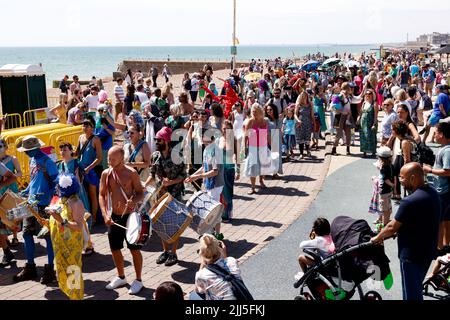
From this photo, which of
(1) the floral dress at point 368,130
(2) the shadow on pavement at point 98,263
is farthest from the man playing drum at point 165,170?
(1) the floral dress at point 368,130

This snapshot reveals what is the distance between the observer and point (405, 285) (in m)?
5.35

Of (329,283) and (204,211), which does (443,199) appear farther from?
(204,211)

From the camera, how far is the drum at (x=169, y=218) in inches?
284

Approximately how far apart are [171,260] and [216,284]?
111 inches

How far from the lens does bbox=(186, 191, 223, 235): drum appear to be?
739cm

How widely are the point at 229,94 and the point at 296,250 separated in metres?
8.54

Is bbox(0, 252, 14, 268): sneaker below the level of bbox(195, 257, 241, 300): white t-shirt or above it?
below

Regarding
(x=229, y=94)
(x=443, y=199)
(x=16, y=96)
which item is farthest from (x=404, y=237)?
(x=16, y=96)

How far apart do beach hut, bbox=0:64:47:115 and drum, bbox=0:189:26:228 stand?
10988mm

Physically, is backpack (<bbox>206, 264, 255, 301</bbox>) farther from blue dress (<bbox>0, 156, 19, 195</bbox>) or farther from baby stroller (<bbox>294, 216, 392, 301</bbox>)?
blue dress (<bbox>0, 156, 19, 195</bbox>)

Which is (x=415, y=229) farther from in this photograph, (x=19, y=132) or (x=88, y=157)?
(x=19, y=132)

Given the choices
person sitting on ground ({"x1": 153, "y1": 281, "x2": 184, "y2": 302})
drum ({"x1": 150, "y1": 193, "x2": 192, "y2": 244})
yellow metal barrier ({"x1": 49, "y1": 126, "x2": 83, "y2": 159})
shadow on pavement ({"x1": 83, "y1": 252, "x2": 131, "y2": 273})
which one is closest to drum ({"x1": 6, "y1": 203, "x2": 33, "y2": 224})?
shadow on pavement ({"x1": 83, "y1": 252, "x2": 131, "y2": 273})

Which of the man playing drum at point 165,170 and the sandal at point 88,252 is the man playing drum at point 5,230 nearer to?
the sandal at point 88,252
